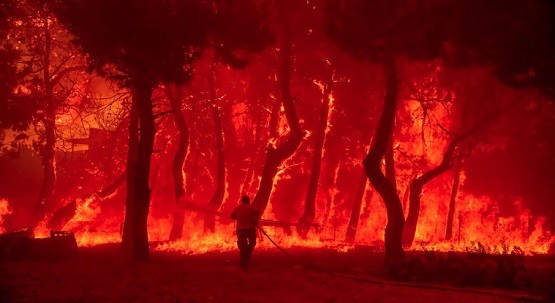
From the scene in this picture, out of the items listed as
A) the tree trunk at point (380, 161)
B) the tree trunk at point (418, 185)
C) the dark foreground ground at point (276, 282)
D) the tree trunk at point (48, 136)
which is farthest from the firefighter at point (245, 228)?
the tree trunk at point (48, 136)

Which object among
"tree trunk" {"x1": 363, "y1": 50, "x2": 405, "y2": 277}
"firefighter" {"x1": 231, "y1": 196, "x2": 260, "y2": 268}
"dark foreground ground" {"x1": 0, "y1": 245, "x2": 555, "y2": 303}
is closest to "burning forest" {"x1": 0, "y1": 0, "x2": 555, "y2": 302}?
"tree trunk" {"x1": 363, "y1": 50, "x2": 405, "y2": 277}

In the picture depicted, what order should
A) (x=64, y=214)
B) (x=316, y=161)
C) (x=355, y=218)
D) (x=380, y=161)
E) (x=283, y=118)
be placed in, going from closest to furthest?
(x=380, y=161)
(x=64, y=214)
(x=316, y=161)
(x=355, y=218)
(x=283, y=118)

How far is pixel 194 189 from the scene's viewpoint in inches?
1545

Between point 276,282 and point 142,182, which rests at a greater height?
point 142,182

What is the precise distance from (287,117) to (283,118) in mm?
9748

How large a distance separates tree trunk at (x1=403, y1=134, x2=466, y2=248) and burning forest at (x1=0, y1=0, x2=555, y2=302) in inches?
2.7

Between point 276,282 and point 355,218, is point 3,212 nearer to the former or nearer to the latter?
point 355,218

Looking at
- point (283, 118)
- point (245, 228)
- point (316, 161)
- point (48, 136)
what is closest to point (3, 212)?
point (48, 136)

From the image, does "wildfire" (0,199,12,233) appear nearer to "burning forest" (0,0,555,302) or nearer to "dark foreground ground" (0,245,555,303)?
"burning forest" (0,0,555,302)

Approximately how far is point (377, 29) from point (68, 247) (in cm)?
1155

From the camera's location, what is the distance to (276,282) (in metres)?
13.0

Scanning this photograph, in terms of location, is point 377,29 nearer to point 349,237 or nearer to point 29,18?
point 349,237

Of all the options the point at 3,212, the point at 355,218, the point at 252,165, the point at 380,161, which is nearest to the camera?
the point at 380,161

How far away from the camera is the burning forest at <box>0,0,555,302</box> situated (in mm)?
15258
